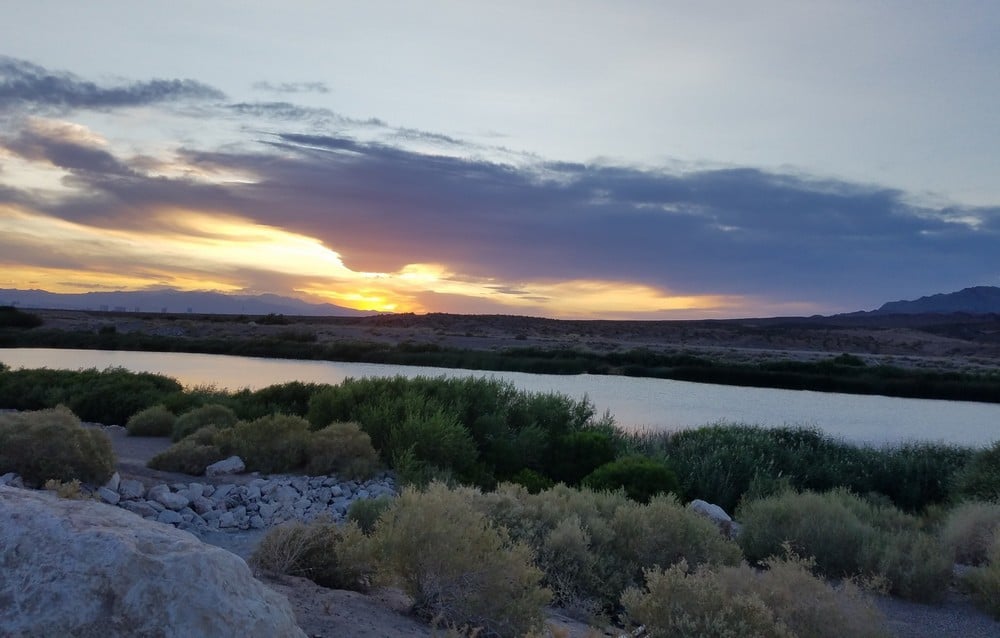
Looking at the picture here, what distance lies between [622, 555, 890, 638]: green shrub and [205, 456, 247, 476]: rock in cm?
735

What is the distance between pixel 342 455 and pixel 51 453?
371 centimetres

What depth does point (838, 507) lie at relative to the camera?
28.9ft

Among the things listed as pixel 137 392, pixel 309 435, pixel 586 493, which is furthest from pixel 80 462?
pixel 137 392

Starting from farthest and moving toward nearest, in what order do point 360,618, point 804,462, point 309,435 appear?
1. point 804,462
2. point 309,435
3. point 360,618

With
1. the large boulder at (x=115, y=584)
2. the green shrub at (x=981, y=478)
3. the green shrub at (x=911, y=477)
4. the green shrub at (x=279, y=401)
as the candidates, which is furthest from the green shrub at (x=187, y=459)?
the green shrub at (x=911, y=477)

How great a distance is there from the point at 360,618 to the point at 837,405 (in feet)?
108

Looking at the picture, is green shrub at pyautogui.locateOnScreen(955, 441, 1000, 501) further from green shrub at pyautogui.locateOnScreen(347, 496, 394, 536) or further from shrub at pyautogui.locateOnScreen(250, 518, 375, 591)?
shrub at pyautogui.locateOnScreen(250, 518, 375, 591)

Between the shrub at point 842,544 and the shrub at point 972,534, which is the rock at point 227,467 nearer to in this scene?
the shrub at point 842,544

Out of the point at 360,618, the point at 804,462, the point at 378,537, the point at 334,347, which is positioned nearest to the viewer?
the point at 360,618

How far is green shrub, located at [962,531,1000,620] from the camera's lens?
23.8 ft

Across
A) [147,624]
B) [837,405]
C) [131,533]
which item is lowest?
[837,405]

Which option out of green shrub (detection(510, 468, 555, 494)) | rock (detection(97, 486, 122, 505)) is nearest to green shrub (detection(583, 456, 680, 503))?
green shrub (detection(510, 468, 555, 494))

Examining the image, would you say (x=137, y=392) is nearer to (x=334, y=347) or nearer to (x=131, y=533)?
(x=131, y=533)

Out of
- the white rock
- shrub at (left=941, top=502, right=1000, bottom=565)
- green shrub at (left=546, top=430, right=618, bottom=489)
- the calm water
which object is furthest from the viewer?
the calm water
